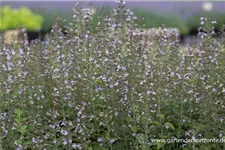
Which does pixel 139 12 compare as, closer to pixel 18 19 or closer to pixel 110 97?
pixel 18 19

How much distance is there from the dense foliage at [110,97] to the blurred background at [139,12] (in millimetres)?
8156

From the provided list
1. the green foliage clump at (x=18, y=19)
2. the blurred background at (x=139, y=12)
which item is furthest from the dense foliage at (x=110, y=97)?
the green foliage clump at (x=18, y=19)

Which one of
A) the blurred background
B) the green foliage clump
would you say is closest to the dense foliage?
the blurred background

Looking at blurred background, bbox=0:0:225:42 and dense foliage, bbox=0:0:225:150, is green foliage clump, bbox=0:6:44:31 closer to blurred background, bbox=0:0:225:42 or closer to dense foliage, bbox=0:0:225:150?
blurred background, bbox=0:0:225:42

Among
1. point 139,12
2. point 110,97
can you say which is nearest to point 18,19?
point 139,12

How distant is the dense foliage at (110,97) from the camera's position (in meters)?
3.48

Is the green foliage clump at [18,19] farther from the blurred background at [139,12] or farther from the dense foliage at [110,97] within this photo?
the dense foliage at [110,97]

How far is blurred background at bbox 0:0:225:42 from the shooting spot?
15.1 m

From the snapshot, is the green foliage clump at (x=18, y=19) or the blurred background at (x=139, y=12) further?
the blurred background at (x=139, y=12)

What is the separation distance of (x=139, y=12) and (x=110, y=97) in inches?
542

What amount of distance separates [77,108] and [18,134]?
0.51 meters

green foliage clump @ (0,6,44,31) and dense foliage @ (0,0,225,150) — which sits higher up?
dense foliage @ (0,0,225,150)

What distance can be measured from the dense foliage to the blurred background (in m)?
8.16

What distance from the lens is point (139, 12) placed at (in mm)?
17125
